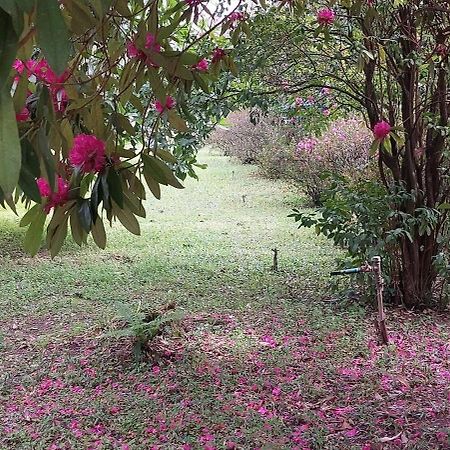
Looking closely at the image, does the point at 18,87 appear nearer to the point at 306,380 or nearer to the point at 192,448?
the point at 192,448

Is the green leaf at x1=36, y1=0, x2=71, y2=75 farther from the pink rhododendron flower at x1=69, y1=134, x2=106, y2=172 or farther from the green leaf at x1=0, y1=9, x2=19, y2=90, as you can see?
the pink rhododendron flower at x1=69, y1=134, x2=106, y2=172

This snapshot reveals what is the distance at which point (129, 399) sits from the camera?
257 cm

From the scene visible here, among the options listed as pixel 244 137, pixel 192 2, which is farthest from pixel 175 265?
pixel 244 137

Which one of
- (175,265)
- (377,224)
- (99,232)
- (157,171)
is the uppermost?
(157,171)

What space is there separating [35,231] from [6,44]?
0.45m

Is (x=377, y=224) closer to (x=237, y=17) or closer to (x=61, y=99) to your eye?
(x=237, y=17)

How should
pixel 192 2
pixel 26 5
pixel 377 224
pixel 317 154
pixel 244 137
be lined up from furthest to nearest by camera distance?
pixel 244 137, pixel 317 154, pixel 377 224, pixel 192 2, pixel 26 5

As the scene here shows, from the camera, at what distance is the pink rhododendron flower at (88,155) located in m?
0.93

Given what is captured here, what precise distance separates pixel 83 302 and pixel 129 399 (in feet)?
5.40

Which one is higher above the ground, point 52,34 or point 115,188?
point 52,34

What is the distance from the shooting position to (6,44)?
1.82 ft

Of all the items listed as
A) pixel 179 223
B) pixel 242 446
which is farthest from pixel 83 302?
pixel 179 223

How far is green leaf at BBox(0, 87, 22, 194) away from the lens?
0.54m

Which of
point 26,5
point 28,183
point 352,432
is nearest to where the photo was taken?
point 26,5
